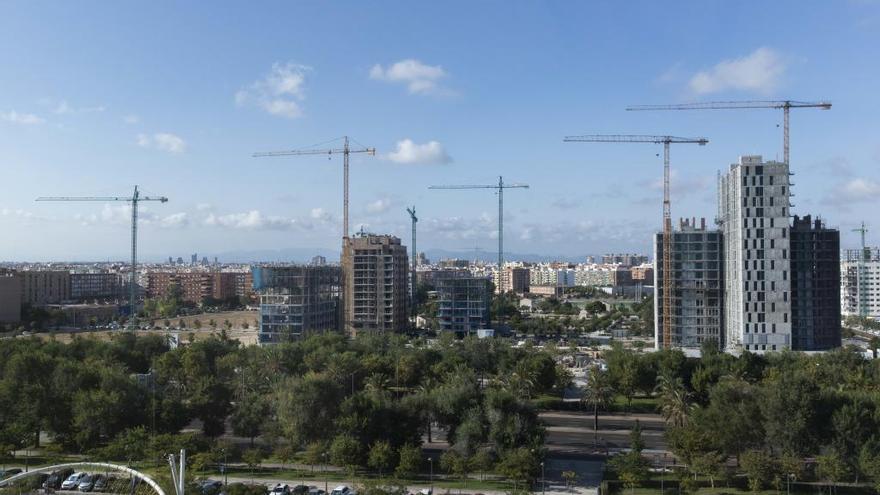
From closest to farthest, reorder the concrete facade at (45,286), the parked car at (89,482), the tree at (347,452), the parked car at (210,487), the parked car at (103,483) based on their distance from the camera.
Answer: the parked car at (210,487)
the parked car at (103,483)
the parked car at (89,482)
the tree at (347,452)
the concrete facade at (45,286)

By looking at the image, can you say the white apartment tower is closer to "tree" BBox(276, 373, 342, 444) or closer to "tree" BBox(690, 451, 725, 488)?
"tree" BBox(690, 451, 725, 488)

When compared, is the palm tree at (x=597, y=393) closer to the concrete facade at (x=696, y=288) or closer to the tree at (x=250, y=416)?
the tree at (x=250, y=416)

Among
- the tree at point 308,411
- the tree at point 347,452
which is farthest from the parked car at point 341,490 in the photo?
the tree at point 308,411

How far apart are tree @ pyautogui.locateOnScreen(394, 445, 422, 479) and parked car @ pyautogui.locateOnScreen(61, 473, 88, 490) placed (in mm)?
7772

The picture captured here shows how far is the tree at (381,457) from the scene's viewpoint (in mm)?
17625

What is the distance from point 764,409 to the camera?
1792cm

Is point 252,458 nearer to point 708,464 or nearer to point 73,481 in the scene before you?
point 73,481

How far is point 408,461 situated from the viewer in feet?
57.5

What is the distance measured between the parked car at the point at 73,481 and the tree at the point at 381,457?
7.07m

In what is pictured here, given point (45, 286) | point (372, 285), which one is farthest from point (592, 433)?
point (45, 286)


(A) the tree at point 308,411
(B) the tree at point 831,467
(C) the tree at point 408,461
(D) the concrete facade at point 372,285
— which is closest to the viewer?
(B) the tree at point 831,467

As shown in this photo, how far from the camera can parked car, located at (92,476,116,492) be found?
16562mm

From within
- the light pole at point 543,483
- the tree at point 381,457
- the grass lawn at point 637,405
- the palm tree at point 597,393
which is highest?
the palm tree at point 597,393

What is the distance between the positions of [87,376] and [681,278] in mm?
32160
